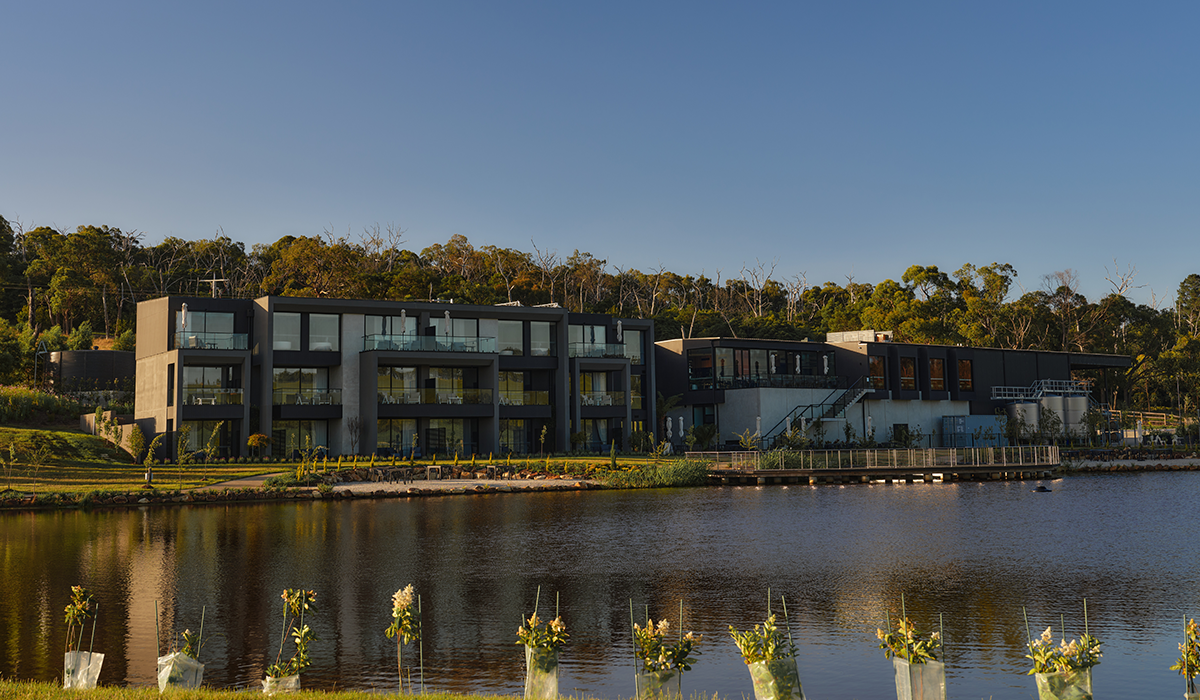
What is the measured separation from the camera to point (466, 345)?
5459 cm

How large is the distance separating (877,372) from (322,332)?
38560 mm

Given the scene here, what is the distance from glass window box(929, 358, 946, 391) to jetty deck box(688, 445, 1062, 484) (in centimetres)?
2094

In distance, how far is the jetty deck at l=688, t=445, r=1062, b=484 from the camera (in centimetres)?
4838

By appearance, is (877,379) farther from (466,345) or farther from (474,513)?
(474,513)

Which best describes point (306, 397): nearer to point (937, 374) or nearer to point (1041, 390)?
point (937, 374)

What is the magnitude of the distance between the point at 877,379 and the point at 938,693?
61945mm

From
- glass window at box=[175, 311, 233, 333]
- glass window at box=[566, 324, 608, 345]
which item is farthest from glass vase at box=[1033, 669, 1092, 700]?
glass window at box=[566, 324, 608, 345]

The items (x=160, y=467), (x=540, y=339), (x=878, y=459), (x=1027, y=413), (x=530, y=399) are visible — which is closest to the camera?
(x=160, y=467)

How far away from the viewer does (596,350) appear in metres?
60.2

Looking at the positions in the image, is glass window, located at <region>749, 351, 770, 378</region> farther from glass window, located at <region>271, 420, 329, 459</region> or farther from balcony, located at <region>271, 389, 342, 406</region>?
glass window, located at <region>271, 420, 329, 459</region>

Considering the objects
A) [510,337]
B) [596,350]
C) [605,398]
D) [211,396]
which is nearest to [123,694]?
[211,396]

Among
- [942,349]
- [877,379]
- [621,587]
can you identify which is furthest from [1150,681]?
[942,349]

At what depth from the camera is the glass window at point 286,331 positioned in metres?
51.7

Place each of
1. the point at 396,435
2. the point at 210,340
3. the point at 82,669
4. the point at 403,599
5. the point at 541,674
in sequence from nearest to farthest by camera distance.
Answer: the point at 541,674, the point at 82,669, the point at 403,599, the point at 210,340, the point at 396,435
